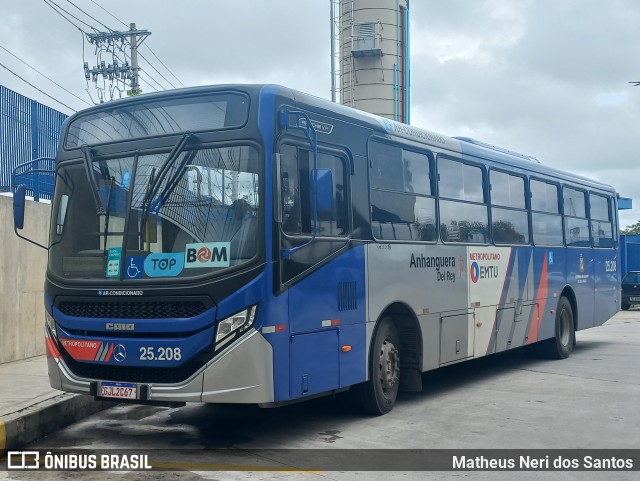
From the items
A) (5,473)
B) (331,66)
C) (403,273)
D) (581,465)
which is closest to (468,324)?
(403,273)

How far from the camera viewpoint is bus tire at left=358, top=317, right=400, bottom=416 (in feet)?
29.7

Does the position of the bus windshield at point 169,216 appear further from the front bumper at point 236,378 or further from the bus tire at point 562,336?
the bus tire at point 562,336

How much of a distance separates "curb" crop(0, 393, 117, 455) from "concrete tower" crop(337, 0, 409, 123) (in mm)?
27342

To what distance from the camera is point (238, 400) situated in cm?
720

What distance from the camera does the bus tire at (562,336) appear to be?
1478cm

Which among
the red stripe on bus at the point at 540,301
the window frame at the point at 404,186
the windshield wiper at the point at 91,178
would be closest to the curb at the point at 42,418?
the windshield wiper at the point at 91,178

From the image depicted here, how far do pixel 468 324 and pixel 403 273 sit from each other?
6.81 feet

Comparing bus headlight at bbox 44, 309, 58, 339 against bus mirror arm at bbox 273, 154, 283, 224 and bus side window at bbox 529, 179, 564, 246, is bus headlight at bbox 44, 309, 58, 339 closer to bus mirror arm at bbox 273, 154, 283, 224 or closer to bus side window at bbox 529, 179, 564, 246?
bus mirror arm at bbox 273, 154, 283, 224

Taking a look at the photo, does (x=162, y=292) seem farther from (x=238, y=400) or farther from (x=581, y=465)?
(x=581, y=465)

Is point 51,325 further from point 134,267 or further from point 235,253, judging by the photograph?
point 235,253

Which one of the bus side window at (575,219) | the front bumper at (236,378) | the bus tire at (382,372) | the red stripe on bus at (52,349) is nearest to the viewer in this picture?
the front bumper at (236,378)

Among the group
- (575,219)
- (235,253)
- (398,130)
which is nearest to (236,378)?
(235,253)

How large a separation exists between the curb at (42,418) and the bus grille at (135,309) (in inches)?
43.1

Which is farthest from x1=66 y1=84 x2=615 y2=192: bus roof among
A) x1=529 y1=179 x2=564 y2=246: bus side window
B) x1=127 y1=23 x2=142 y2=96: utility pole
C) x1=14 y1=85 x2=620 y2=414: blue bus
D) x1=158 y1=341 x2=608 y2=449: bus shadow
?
x1=127 y1=23 x2=142 y2=96: utility pole
